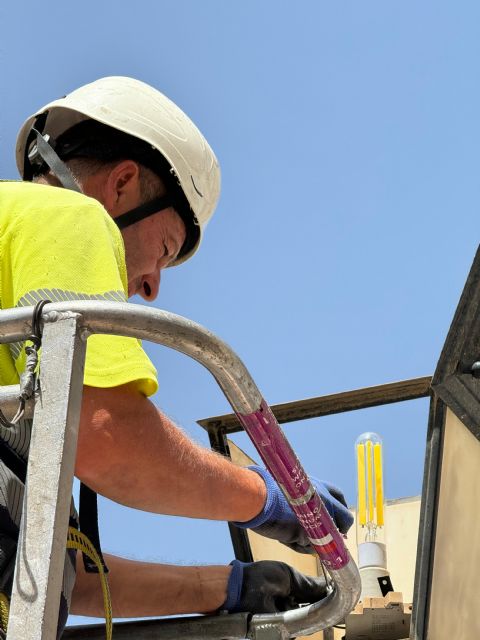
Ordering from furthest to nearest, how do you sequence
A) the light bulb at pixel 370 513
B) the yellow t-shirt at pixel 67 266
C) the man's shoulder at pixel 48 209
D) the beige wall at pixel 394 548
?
1. the light bulb at pixel 370 513
2. the beige wall at pixel 394 548
3. the man's shoulder at pixel 48 209
4. the yellow t-shirt at pixel 67 266

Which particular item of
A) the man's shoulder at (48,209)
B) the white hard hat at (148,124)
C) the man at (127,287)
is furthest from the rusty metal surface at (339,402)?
the man's shoulder at (48,209)

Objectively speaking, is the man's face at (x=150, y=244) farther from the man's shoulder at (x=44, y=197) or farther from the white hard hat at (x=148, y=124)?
the man's shoulder at (x=44, y=197)

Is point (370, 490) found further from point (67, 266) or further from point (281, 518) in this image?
point (67, 266)

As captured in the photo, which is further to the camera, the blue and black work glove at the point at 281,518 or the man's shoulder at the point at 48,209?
the blue and black work glove at the point at 281,518

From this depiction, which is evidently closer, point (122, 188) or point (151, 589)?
point (122, 188)

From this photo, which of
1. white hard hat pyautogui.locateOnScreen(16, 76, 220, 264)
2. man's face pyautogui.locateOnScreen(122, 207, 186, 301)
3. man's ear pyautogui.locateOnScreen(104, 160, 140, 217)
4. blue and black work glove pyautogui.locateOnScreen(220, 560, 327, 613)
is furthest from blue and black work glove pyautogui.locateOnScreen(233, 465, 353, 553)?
white hard hat pyautogui.locateOnScreen(16, 76, 220, 264)

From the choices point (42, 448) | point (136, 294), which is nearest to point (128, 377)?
point (42, 448)

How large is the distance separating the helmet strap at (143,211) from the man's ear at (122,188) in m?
0.02

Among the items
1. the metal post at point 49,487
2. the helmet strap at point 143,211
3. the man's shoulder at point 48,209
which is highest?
the helmet strap at point 143,211

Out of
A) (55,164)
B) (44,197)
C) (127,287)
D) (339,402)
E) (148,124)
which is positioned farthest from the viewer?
(339,402)

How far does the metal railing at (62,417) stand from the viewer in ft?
4.06

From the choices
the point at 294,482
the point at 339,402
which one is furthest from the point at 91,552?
the point at 339,402

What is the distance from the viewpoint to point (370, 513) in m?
4.75

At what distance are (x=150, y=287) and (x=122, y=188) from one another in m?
0.40
